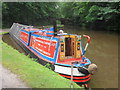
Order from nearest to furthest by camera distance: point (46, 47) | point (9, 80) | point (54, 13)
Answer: point (9, 80), point (46, 47), point (54, 13)

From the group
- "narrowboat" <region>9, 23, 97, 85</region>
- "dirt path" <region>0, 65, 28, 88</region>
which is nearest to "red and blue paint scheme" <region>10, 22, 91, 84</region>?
"narrowboat" <region>9, 23, 97, 85</region>

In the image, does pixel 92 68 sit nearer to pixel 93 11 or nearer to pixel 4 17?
pixel 93 11

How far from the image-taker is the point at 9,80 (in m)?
4.12

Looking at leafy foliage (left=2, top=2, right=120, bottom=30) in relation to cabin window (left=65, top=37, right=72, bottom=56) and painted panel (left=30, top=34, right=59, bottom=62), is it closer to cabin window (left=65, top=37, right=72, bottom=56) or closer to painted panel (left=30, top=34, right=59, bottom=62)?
painted panel (left=30, top=34, right=59, bottom=62)

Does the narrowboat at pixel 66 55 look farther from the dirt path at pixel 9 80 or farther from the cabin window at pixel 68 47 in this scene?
the dirt path at pixel 9 80

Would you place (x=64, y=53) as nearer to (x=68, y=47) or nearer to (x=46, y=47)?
(x=68, y=47)

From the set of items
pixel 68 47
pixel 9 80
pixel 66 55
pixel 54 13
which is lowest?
pixel 9 80

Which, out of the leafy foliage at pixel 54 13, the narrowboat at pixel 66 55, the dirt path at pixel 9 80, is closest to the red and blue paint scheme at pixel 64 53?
the narrowboat at pixel 66 55

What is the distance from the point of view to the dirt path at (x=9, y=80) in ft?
12.5

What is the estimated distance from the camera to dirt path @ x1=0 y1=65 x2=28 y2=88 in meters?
3.80

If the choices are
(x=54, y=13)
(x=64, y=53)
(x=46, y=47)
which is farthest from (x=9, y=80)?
(x=54, y=13)

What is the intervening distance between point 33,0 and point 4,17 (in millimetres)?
7039

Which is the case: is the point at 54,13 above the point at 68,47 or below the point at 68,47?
above

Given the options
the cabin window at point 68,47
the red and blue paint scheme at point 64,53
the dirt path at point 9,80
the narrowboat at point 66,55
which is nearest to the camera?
the dirt path at point 9,80
